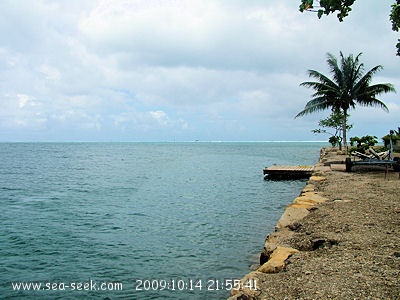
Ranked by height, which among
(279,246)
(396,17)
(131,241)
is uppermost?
(396,17)

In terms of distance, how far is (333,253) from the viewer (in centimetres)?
515

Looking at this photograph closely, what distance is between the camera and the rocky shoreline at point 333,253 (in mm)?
3930

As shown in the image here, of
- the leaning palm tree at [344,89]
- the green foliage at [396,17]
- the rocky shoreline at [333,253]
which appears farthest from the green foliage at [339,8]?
the leaning palm tree at [344,89]

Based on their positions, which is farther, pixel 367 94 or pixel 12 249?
pixel 367 94

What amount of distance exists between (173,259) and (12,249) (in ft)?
14.3

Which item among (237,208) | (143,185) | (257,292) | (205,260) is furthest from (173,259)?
(143,185)

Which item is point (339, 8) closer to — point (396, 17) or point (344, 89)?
point (396, 17)

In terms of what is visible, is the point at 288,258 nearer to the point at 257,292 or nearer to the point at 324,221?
the point at 257,292

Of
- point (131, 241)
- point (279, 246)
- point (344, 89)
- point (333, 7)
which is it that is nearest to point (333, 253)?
point (279, 246)

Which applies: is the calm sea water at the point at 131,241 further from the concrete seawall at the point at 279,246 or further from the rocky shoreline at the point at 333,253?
the rocky shoreline at the point at 333,253

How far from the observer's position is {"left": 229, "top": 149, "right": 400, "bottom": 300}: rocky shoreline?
155 inches

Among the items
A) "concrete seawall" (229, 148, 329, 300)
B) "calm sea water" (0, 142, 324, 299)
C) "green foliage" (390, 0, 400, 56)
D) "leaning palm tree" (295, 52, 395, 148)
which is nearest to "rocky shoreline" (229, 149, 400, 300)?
"concrete seawall" (229, 148, 329, 300)

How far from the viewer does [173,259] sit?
7.84 metres

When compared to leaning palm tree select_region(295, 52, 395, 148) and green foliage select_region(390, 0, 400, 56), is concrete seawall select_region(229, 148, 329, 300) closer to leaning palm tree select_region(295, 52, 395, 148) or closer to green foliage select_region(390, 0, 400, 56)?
green foliage select_region(390, 0, 400, 56)
